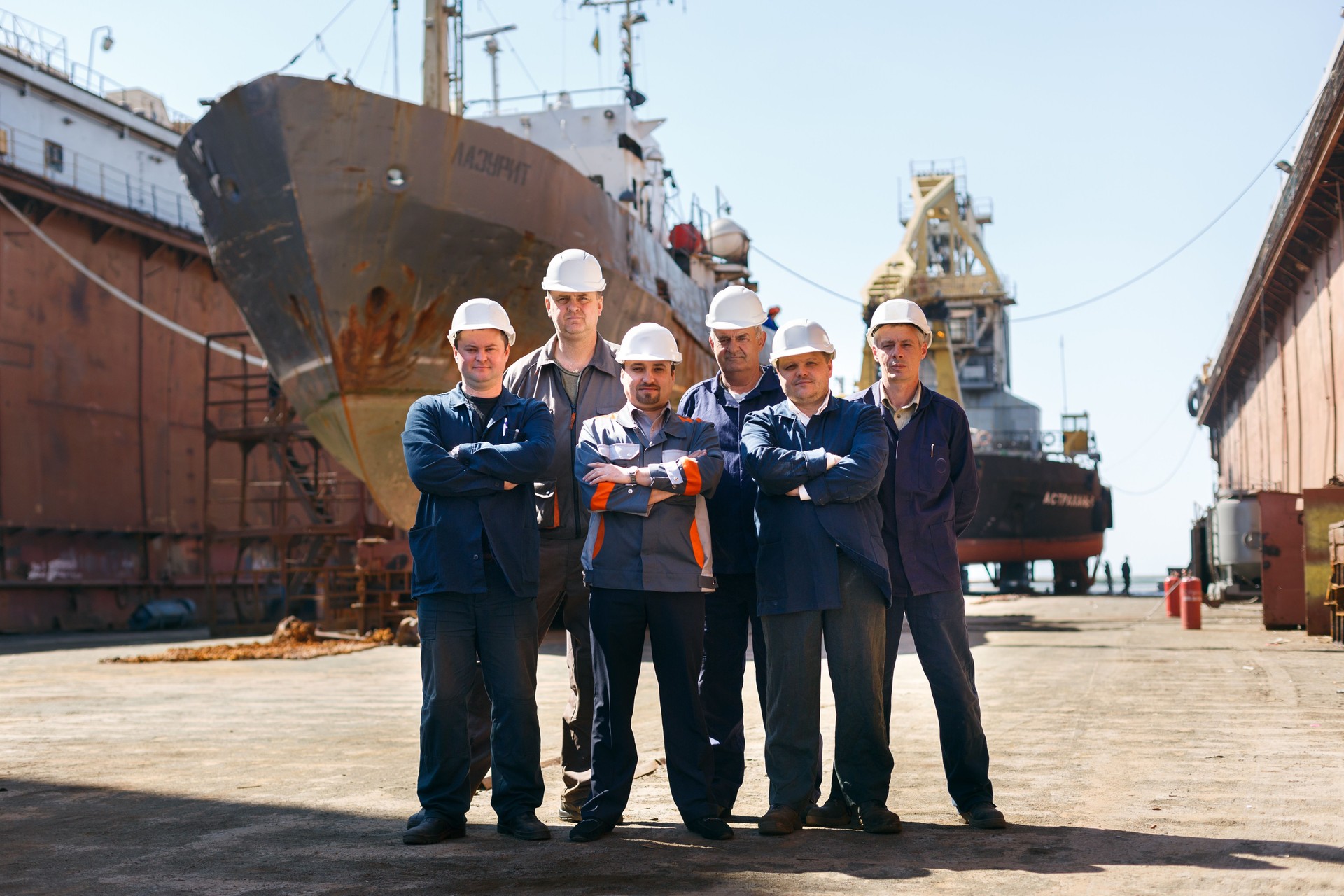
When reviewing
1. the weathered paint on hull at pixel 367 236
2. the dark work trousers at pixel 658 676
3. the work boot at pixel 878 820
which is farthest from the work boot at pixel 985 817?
the weathered paint on hull at pixel 367 236

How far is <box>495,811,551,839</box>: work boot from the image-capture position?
3.77 metres

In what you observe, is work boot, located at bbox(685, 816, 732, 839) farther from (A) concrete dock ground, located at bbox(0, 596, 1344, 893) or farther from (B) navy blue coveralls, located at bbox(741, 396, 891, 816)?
(B) navy blue coveralls, located at bbox(741, 396, 891, 816)

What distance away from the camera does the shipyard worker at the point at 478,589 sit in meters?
3.91

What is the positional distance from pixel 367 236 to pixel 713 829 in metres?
10.7

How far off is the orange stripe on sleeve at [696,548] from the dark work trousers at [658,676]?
0.11 meters

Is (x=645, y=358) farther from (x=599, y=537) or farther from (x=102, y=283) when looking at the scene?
(x=102, y=283)

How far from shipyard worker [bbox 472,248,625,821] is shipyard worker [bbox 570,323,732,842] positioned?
28cm

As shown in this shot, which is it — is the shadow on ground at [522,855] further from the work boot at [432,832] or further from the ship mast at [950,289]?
the ship mast at [950,289]

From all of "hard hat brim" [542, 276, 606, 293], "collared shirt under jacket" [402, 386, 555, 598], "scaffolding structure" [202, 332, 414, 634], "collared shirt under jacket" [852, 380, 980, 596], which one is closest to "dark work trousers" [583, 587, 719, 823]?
"collared shirt under jacket" [402, 386, 555, 598]

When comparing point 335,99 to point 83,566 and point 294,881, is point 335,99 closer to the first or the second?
point 294,881

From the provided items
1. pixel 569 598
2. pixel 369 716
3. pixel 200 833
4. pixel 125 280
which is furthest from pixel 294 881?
pixel 125 280

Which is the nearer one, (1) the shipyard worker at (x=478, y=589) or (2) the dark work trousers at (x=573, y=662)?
(1) the shipyard worker at (x=478, y=589)

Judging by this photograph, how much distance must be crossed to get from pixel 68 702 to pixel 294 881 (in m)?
6.42

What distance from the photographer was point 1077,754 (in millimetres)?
5215
